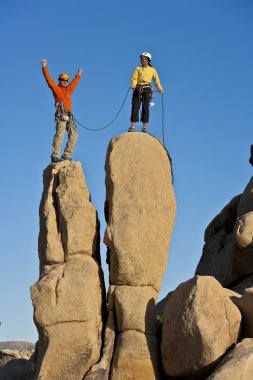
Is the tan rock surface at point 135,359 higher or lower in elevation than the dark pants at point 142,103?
lower

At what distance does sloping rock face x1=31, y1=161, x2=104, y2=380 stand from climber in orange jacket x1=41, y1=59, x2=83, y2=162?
71 cm

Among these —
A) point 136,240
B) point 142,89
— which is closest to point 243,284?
point 136,240

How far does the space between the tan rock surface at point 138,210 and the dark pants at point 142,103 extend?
1.08 metres

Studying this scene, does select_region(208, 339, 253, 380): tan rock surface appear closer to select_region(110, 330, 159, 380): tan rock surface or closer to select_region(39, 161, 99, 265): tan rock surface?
select_region(110, 330, 159, 380): tan rock surface

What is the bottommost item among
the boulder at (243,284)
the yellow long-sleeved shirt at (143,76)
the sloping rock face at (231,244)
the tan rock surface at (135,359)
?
the tan rock surface at (135,359)

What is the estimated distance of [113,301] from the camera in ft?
71.7

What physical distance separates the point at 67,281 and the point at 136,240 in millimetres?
2486

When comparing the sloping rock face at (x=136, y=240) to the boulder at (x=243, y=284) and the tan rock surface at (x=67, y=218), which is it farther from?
the boulder at (x=243, y=284)

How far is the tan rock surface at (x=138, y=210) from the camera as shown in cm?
2198

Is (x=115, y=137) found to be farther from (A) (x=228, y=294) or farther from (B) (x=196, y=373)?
(B) (x=196, y=373)

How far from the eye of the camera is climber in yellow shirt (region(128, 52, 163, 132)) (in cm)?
2469

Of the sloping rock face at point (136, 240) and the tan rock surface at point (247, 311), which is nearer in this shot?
the tan rock surface at point (247, 311)

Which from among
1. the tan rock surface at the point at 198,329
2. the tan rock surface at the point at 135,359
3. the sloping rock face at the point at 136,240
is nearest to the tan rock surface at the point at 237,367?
the tan rock surface at the point at 198,329

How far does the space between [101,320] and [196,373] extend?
367 centimetres
